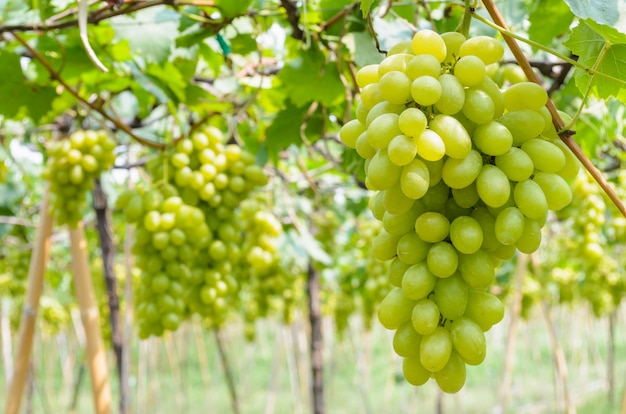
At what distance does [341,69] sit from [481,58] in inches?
20.8

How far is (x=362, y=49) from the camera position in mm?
914

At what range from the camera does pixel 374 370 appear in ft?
30.1

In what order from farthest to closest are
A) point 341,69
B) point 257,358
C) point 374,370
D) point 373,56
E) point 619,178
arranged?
point 257,358, point 374,370, point 619,178, point 341,69, point 373,56

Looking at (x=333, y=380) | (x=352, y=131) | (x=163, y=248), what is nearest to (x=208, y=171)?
(x=163, y=248)

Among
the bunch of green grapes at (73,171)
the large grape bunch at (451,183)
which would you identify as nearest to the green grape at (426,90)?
the large grape bunch at (451,183)

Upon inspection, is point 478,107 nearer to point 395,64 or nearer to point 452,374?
point 395,64

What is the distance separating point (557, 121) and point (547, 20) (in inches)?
21.5

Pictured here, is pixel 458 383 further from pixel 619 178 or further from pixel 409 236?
pixel 619 178

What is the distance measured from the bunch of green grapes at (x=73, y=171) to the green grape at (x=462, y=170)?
1048 mm

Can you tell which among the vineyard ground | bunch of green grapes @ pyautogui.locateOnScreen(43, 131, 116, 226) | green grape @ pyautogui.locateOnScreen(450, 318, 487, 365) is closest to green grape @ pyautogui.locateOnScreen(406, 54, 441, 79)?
green grape @ pyautogui.locateOnScreen(450, 318, 487, 365)

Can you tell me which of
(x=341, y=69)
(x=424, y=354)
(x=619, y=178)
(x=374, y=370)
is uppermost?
(x=424, y=354)

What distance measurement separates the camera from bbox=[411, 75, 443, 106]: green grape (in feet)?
1.65

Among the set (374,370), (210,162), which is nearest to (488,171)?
(210,162)

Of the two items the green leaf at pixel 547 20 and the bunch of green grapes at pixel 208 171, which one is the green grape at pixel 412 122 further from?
the bunch of green grapes at pixel 208 171
